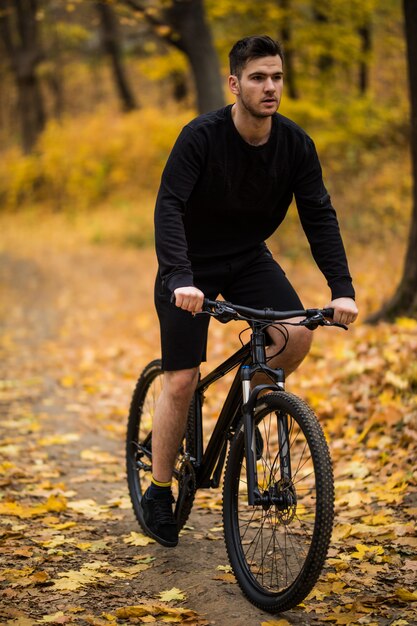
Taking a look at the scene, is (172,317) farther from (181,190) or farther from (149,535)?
(149,535)

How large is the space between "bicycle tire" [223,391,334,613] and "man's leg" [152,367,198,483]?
0.39 metres

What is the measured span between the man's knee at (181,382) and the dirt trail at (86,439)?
2.76ft

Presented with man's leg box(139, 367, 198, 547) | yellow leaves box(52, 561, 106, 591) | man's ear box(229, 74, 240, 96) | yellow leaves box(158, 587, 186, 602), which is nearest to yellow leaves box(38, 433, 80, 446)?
man's leg box(139, 367, 198, 547)

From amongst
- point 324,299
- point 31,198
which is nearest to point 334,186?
point 324,299

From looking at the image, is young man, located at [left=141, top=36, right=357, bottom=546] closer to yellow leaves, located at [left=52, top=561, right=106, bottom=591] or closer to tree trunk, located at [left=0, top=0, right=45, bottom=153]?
yellow leaves, located at [left=52, top=561, right=106, bottom=591]

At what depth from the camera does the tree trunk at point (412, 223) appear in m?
7.18

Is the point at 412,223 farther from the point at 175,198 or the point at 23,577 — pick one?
the point at 23,577

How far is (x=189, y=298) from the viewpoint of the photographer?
3354 mm

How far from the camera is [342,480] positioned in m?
5.29

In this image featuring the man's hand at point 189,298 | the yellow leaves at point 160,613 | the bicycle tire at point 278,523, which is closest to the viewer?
the bicycle tire at point 278,523

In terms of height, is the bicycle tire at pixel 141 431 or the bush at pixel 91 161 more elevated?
the bush at pixel 91 161

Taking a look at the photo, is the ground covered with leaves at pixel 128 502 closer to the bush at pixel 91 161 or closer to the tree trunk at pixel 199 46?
the tree trunk at pixel 199 46

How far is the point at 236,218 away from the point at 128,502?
2.21m

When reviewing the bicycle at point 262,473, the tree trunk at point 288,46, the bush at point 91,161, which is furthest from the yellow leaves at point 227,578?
the bush at point 91,161
